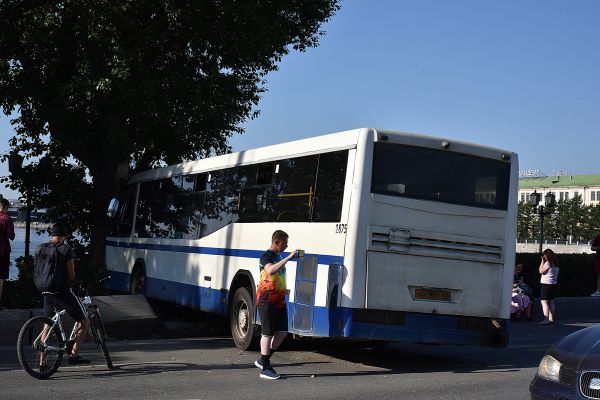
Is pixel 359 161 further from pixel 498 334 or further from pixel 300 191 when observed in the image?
pixel 498 334

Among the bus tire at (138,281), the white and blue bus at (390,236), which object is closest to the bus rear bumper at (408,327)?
the white and blue bus at (390,236)

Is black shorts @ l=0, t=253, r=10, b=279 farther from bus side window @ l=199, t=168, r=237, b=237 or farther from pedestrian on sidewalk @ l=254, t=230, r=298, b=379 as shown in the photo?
pedestrian on sidewalk @ l=254, t=230, r=298, b=379

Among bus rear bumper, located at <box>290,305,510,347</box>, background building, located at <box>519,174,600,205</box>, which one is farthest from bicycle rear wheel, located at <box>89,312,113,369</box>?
background building, located at <box>519,174,600,205</box>

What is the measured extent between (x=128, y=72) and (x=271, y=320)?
11048mm

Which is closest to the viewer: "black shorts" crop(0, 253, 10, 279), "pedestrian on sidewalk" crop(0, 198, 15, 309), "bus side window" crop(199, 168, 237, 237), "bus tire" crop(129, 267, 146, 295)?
"pedestrian on sidewalk" crop(0, 198, 15, 309)

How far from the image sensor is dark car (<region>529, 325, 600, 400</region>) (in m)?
6.91

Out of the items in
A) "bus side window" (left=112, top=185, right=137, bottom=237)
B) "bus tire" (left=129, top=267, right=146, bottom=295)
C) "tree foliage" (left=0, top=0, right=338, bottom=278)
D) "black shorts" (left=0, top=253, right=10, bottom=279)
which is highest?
"tree foliage" (left=0, top=0, right=338, bottom=278)

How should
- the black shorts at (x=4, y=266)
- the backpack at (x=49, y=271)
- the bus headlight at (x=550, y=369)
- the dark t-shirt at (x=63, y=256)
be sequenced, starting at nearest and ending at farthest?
the bus headlight at (x=550, y=369), the backpack at (x=49, y=271), the dark t-shirt at (x=63, y=256), the black shorts at (x=4, y=266)

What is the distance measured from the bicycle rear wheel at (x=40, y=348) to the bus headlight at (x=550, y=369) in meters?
5.63

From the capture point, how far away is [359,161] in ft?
38.3

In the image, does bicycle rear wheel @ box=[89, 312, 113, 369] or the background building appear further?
the background building

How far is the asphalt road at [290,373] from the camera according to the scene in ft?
31.9

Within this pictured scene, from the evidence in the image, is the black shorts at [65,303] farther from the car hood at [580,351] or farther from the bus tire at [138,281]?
the bus tire at [138,281]

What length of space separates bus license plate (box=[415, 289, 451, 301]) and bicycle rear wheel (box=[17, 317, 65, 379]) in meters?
4.55
